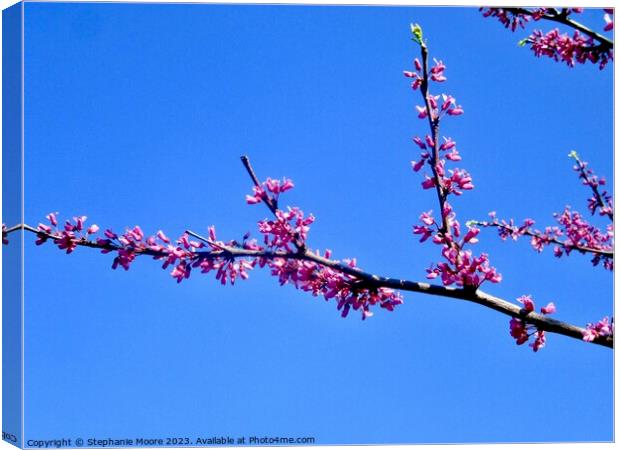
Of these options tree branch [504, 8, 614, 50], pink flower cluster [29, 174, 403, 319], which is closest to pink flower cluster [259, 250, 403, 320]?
pink flower cluster [29, 174, 403, 319]

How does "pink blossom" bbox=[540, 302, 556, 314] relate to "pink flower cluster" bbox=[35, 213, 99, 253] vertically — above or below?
below

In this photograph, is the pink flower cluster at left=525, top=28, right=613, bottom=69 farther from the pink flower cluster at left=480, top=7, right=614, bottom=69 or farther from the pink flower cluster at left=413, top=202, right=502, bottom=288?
the pink flower cluster at left=413, top=202, right=502, bottom=288

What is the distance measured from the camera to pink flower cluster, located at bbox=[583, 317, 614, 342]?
11.7 feet

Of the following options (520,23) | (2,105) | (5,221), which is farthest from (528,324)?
(2,105)

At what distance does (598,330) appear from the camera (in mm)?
3742

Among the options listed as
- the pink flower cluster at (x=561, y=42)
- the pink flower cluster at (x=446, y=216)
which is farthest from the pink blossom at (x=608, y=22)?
the pink flower cluster at (x=446, y=216)

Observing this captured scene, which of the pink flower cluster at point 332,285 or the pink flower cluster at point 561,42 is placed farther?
the pink flower cluster at point 561,42

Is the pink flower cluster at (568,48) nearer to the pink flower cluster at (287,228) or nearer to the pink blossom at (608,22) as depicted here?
the pink blossom at (608,22)

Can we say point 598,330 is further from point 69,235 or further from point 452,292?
point 69,235

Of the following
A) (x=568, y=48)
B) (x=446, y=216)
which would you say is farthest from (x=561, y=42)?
(x=446, y=216)

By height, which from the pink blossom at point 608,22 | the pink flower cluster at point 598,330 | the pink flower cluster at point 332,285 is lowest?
the pink flower cluster at point 598,330

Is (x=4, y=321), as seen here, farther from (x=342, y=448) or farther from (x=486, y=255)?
(x=486, y=255)

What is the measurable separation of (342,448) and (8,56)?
3.70m

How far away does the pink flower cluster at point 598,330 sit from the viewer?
3564mm
